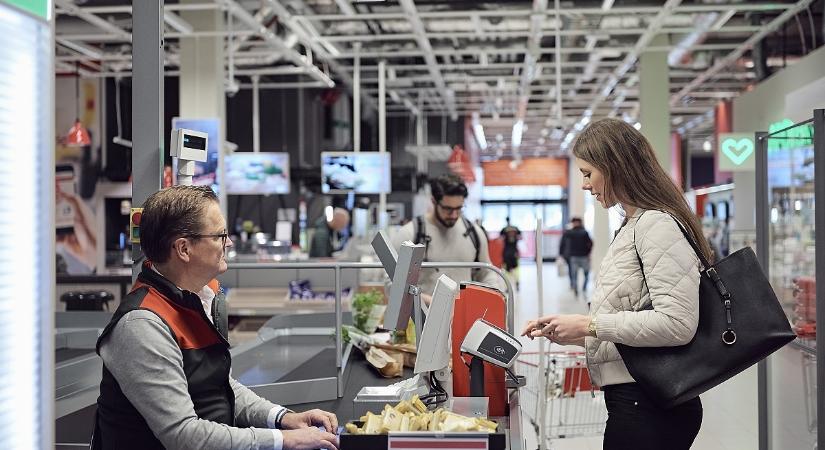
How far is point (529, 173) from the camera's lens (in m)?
35.1

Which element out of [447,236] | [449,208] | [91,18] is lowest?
[447,236]

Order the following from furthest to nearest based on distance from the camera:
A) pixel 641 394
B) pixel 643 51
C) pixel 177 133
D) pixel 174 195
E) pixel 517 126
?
pixel 517 126 < pixel 643 51 < pixel 177 133 < pixel 641 394 < pixel 174 195

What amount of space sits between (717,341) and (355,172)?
11.5 meters

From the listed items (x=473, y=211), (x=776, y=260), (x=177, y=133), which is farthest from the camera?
(x=473, y=211)

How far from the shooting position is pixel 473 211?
2716cm

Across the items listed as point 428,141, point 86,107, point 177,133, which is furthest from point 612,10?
point 428,141

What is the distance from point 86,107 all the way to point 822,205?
1471cm

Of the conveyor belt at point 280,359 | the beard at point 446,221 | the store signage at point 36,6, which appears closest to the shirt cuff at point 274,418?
the store signage at point 36,6

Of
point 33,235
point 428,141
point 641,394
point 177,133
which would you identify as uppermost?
point 428,141

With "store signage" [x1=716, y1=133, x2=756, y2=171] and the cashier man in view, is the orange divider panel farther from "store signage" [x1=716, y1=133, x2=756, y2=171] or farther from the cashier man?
"store signage" [x1=716, y1=133, x2=756, y2=171]

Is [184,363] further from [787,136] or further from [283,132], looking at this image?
[283,132]

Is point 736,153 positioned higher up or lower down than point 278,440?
higher up

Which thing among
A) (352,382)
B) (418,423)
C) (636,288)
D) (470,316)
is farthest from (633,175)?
(352,382)

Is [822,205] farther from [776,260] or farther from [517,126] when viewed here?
[517,126]
